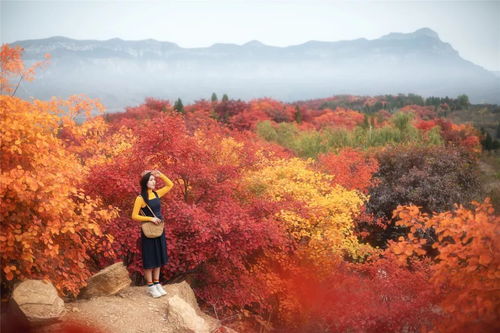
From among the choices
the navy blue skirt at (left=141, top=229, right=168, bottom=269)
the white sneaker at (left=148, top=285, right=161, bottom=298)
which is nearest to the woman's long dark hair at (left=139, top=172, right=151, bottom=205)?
the navy blue skirt at (left=141, top=229, right=168, bottom=269)

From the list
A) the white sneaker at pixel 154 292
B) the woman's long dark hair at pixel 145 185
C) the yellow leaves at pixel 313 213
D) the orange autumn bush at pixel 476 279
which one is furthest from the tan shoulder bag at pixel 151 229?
the yellow leaves at pixel 313 213

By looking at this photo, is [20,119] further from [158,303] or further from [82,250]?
[158,303]

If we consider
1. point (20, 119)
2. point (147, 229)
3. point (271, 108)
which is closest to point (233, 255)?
point (147, 229)

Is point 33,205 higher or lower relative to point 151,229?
higher

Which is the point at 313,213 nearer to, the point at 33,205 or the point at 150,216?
the point at 150,216

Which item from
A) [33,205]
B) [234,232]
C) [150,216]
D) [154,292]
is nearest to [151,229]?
[150,216]

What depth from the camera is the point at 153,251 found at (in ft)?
25.3

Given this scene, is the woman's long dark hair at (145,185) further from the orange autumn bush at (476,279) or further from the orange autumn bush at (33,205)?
the orange autumn bush at (476,279)

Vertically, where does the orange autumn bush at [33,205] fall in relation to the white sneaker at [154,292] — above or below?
above

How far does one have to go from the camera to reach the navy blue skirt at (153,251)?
25.1 feet

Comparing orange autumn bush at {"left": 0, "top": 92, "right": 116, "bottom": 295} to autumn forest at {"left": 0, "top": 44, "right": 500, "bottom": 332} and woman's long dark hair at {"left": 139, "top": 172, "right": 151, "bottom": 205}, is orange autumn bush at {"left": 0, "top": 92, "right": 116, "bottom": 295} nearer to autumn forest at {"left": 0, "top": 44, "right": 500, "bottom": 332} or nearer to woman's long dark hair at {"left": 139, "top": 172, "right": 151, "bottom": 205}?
autumn forest at {"left": 0, "top": 44, "right": 500, "bottom": 332}

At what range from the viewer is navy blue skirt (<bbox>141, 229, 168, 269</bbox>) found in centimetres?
766

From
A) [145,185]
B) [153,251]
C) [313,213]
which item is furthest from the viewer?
[313,213]

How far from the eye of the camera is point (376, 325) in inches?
311
